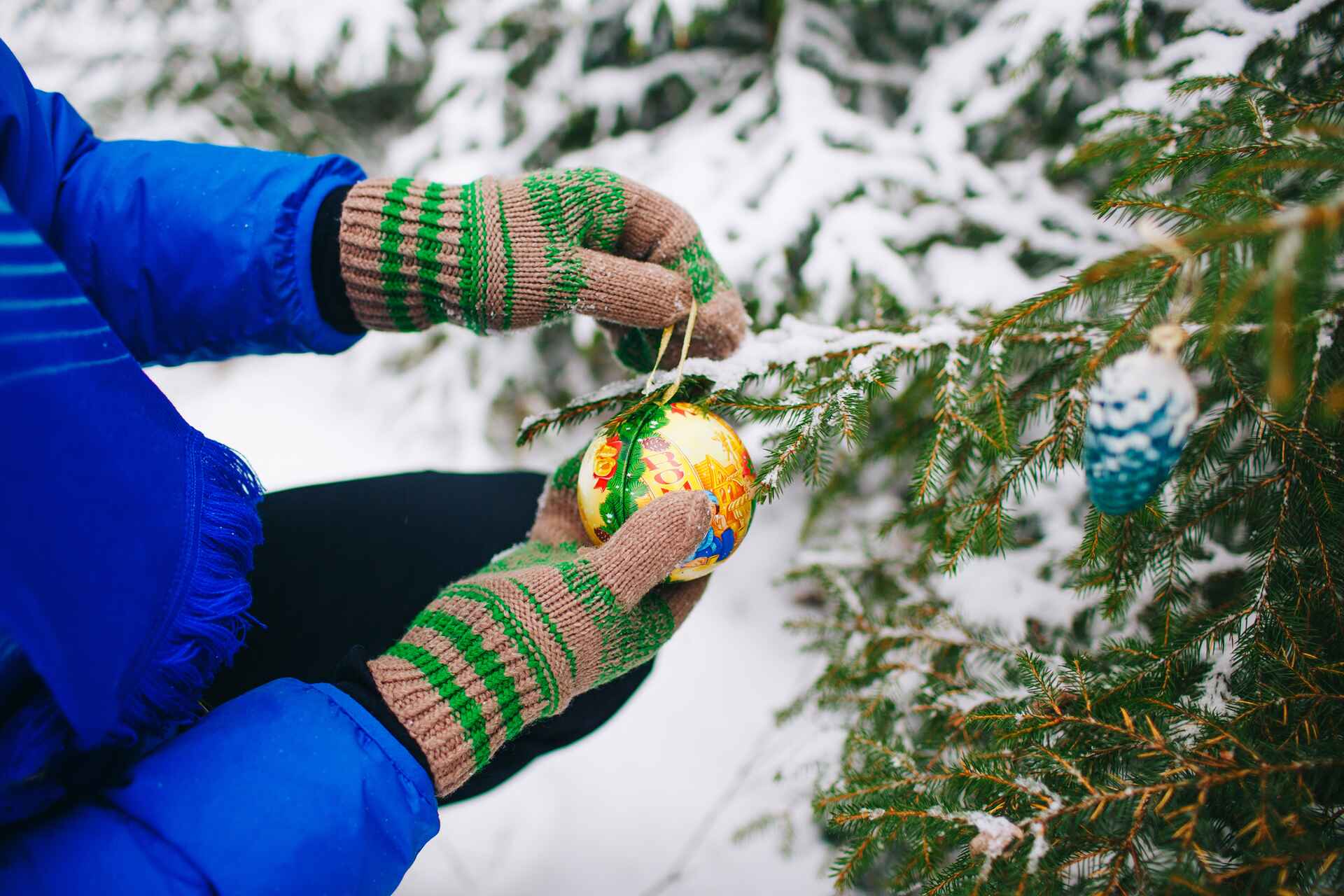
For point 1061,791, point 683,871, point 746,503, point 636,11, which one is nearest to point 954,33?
point 636,11

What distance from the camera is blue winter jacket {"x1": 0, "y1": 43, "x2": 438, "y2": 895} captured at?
73cm

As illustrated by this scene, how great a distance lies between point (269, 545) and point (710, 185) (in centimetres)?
158

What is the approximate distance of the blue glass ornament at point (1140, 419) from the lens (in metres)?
0.68

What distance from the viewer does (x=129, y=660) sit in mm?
803

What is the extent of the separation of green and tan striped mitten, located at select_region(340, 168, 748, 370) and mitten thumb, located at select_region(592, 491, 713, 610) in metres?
0.34

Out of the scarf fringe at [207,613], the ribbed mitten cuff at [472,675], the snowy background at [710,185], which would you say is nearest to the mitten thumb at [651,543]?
the ribbed mitten cuff at [472,675]

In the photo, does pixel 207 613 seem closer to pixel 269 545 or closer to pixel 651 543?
pixel 269 545

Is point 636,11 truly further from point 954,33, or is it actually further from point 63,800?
point 63,800

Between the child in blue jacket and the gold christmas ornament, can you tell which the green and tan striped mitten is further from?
the gold christmas ornament

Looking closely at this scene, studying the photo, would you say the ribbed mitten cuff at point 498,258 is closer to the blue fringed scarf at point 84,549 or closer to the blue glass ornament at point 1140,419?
the blue fringed scarf at point 84,549

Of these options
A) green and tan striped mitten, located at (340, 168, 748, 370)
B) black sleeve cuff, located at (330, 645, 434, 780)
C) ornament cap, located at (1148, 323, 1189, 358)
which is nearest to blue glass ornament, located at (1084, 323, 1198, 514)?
ornament cap, located at (1148, 323, 1189, 358)

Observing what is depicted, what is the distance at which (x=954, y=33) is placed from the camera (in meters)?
2.37

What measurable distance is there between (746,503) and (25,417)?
0.90 metres

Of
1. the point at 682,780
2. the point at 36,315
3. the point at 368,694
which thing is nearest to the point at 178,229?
the point at 36,315
